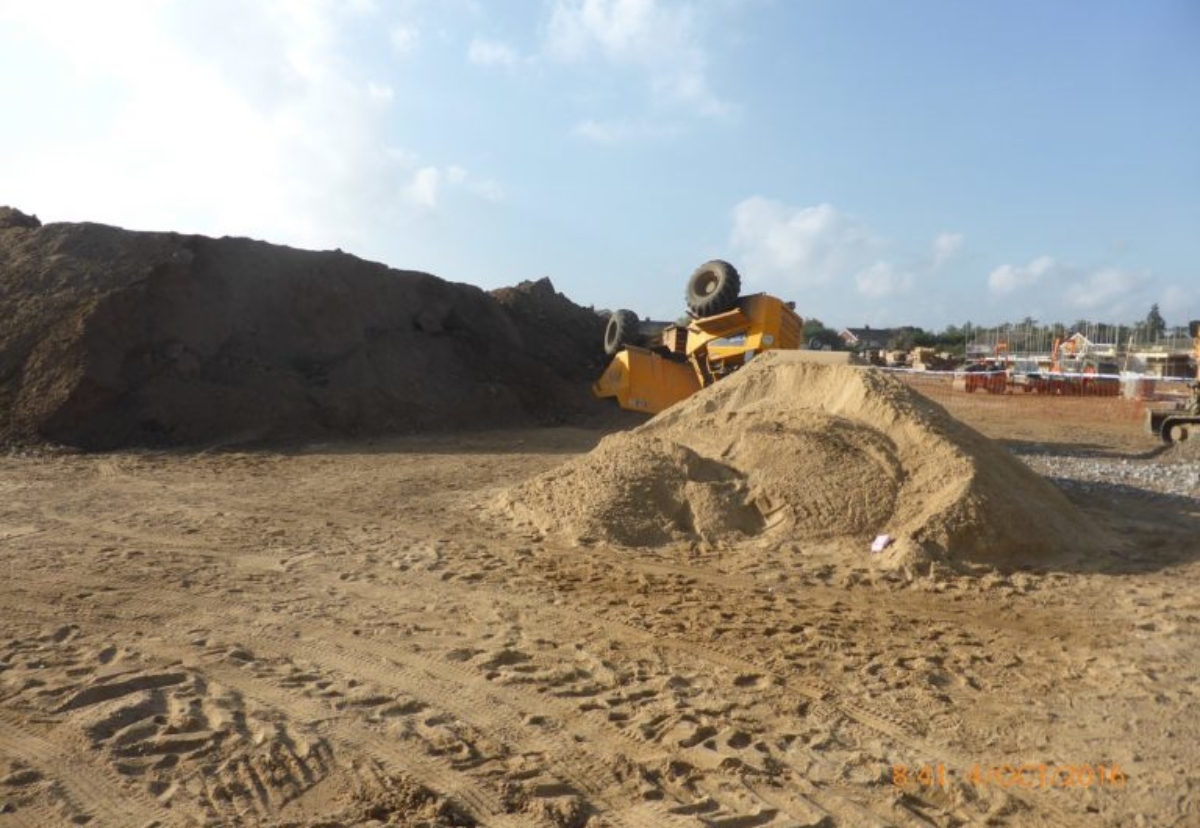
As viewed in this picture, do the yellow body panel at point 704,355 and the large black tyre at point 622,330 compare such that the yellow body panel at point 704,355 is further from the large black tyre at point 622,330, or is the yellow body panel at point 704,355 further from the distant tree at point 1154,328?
the distant tree at point 1154,328

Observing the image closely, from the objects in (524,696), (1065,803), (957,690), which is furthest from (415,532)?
(1065,803)

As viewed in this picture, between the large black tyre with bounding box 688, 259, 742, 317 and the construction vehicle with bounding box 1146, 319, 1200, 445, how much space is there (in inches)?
320

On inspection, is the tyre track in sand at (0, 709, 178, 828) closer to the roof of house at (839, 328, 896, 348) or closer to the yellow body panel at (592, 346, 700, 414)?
the yellow body panel at (592, 346, 700, 414)

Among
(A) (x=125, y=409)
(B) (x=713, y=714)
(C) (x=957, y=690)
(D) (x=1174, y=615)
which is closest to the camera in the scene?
(B) (x=713, y=714)

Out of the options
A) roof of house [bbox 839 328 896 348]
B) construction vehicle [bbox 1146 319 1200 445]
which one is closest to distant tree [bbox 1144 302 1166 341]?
roof of house [bbox 839 328 896 348]

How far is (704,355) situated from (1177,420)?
334 inches

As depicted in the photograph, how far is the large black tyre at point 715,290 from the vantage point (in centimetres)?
1325

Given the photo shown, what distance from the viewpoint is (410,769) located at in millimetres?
3426

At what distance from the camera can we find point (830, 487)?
7293 mm

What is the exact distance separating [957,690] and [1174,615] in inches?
86.0

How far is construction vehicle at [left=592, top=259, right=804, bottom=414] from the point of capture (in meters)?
13.2

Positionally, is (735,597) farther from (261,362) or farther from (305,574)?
(261,362)

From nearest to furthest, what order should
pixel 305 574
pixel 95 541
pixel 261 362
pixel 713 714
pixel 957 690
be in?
pixel 713 714 < pixel 957 690 < pixel 305 574 < pixel 95 541 < pixel 261 362
